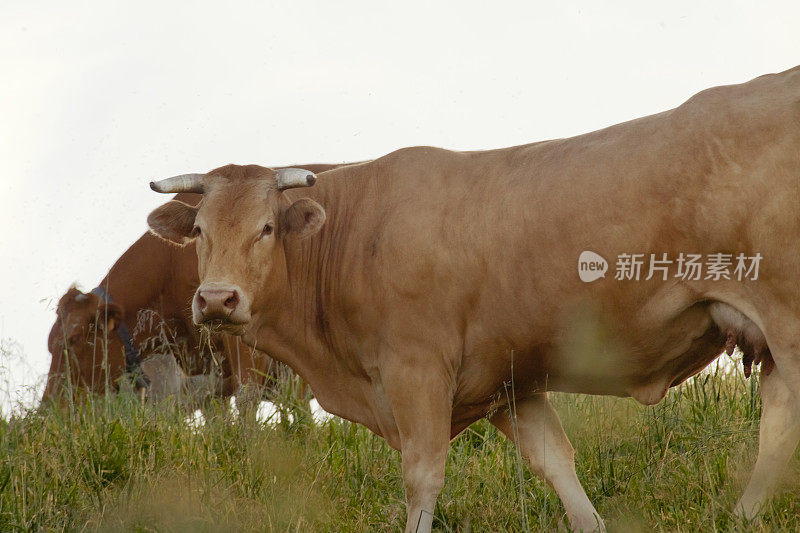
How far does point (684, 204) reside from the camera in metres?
4.99

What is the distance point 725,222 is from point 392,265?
1.86m

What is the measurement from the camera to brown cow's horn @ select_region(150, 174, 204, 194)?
6145mm

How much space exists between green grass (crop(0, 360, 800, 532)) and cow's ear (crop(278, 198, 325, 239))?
4.81ft

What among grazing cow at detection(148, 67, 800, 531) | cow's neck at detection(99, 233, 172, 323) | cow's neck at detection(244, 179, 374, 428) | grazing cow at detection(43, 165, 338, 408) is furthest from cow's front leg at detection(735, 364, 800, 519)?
cow's neck at detection(99, 233, 172, 323)

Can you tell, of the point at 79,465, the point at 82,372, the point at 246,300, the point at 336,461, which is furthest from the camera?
the point at 82,372

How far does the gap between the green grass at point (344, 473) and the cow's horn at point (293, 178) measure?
1.73 m

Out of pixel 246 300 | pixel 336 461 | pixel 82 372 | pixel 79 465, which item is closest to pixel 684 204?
pixel 246 300

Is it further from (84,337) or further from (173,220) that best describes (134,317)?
(173,220)

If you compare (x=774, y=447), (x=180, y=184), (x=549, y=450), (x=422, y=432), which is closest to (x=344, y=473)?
(x=422, y=432)

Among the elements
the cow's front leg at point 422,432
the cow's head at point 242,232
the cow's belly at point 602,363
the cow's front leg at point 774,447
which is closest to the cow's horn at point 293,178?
the cow's head at point 242,232

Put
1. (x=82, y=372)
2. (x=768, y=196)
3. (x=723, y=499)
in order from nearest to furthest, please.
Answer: (x=768, y=196) → (x=723, y=499) → (x=82, y=372)

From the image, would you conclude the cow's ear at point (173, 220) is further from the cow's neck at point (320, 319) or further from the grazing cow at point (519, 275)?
the cow's neck at point (320, 319)

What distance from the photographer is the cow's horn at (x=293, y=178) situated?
607 centimetres

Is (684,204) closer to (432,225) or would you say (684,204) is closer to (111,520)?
(432,225)
